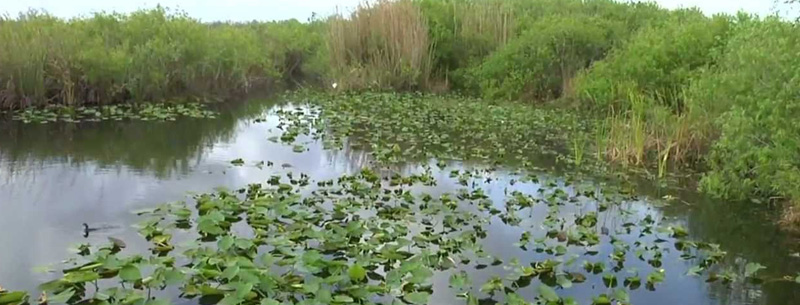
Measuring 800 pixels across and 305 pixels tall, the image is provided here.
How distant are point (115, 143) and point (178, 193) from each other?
10.7 ft

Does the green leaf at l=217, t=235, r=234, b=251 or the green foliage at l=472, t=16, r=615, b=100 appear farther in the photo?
the green foliage at l=472, t=16, r=615, b=100

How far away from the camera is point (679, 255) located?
5473mm

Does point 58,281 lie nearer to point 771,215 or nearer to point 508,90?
point 771,215

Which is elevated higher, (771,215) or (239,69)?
(239,69)

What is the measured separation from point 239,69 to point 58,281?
39.5ft

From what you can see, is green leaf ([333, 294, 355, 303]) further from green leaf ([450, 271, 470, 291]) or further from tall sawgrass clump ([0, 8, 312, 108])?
tall sawgrass clump ([0, 8, 312, 108])

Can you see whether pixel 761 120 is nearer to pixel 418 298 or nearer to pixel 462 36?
pixel 418 298

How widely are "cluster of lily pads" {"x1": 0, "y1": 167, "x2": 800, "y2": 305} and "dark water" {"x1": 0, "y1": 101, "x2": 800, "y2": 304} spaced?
0.12 metres

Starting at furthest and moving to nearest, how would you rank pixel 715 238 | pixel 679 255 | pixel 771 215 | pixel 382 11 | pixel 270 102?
pixel 382 11 → pixel 270 102 → pixel 771 215 → pixel 715 238 → pixel 679 255

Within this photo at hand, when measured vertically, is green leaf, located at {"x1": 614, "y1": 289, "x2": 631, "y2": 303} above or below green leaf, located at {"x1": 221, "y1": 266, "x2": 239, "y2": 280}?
below

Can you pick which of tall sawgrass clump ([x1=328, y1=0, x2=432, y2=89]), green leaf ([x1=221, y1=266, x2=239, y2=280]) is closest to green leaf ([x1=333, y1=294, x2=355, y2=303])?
green leaf ([x1=221, y1=266, x2=239, y2=280])

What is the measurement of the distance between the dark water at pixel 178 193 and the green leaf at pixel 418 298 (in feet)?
0.89

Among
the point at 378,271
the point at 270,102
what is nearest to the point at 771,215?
the point at 378,271

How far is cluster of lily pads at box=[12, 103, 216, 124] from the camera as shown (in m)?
10.9
